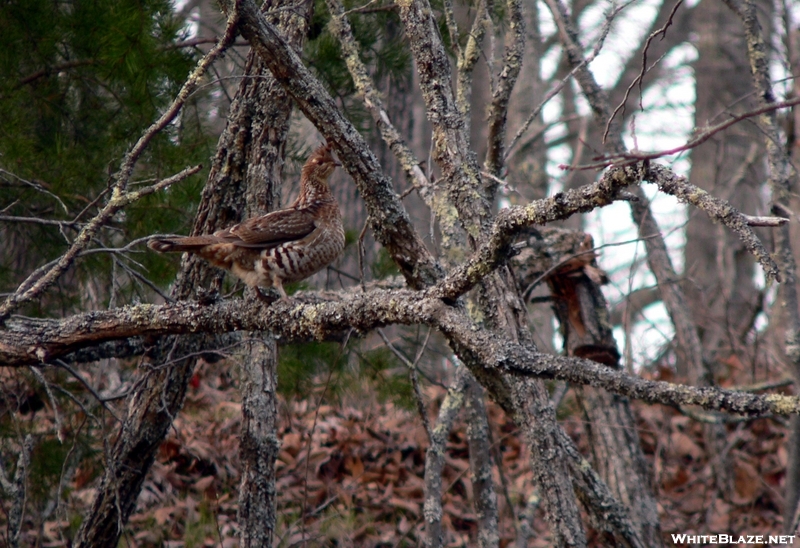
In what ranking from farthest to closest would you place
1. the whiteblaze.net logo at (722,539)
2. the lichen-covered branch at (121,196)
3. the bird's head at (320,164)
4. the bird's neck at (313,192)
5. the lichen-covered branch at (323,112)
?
the whiteblaze.net logo at (722,539), the bird's head at (320,164), the bird's neck at (313,192), the lichen-covered branch at (121,196), the lichen-covered branch at (323,112)

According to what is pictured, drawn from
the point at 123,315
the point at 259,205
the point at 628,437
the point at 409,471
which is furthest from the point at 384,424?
the point at 123,315

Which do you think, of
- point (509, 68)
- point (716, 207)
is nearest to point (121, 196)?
point (509, 68)

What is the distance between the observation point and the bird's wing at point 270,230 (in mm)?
3918

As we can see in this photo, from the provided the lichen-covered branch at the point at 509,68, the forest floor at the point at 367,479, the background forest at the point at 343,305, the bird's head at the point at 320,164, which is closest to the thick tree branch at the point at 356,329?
the background forest at the point at 343,305

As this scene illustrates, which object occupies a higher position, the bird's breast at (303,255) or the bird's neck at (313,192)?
the bird's neck at (313,192)

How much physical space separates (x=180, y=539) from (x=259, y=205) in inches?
122

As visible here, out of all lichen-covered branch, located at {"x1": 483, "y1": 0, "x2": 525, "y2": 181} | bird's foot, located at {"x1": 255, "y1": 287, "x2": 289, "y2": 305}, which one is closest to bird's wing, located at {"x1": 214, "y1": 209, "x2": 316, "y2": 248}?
bird's foot, located at {"x1": 255, "y1": 287, "x2": 289, "y2": 305}

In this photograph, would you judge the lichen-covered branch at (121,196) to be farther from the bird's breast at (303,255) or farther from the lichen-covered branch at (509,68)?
the lichen-covered branch at (509,68)

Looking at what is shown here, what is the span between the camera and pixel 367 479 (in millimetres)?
6711

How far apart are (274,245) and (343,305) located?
4.18 ft

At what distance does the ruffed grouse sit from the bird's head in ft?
1.27

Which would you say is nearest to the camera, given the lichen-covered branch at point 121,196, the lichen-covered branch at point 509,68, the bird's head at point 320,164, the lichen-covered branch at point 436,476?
the lichen-covered branch at point 121,196

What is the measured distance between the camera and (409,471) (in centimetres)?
692

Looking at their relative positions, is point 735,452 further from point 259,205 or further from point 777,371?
point 259,205
